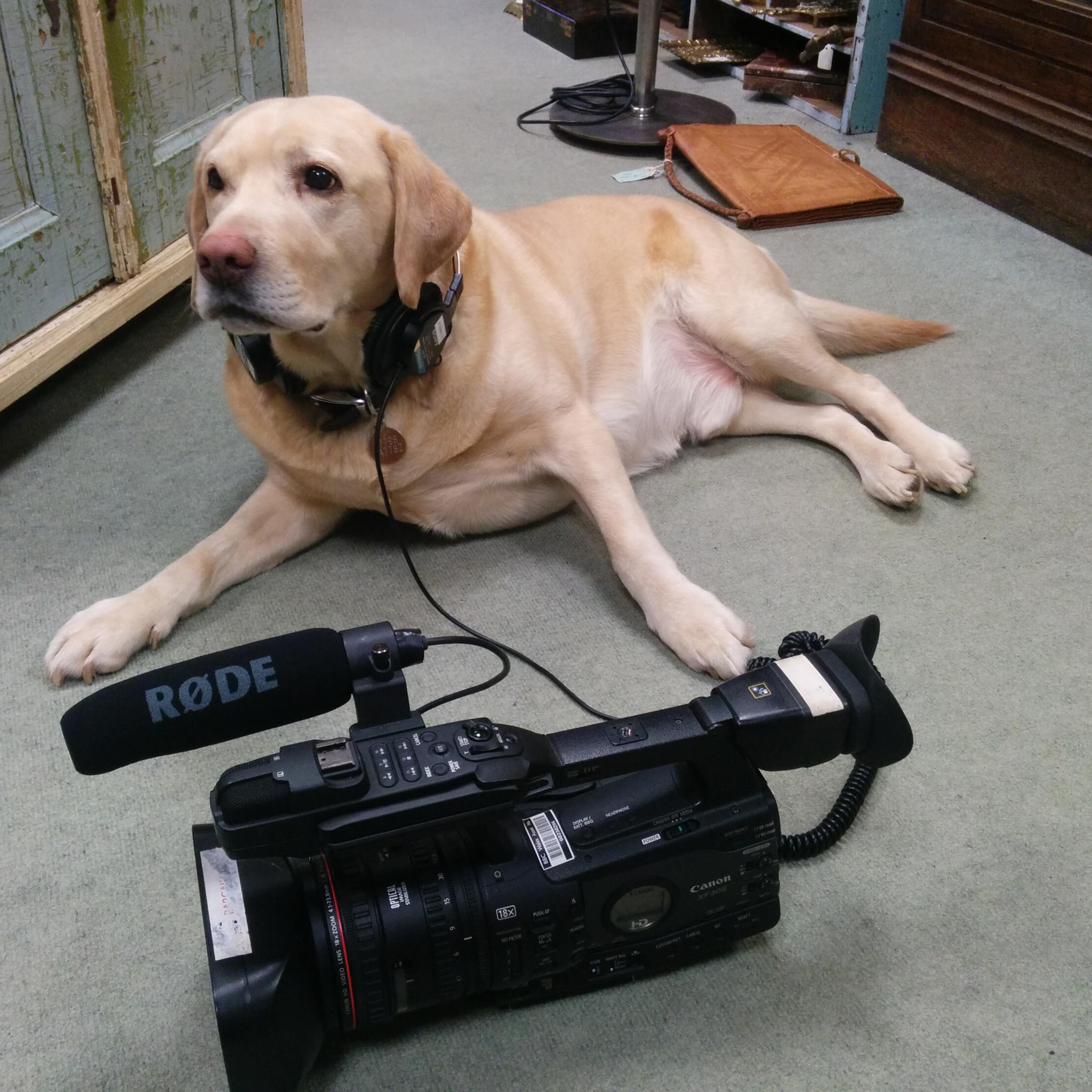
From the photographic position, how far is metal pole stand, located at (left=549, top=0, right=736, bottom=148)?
2885 millimetres

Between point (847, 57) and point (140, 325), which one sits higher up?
point (847, 57)

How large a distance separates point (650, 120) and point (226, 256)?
220cm

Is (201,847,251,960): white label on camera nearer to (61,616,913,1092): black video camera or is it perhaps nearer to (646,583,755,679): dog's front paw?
(61,616,913,1092): black video camera

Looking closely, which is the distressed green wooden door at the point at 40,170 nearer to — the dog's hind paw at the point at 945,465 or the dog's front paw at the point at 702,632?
the dog's front paw at the point at 702,632

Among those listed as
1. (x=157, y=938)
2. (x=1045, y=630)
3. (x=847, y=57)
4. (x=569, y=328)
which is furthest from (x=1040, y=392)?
(x=847, y=57)

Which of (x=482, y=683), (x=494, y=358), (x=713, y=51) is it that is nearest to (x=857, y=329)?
(x=494, y=358)

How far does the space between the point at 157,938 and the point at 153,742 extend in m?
0.41

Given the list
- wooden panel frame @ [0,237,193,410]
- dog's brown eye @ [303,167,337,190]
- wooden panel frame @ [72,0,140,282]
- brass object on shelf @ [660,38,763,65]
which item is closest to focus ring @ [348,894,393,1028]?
dog's brown eye @ [303,167,337,190]

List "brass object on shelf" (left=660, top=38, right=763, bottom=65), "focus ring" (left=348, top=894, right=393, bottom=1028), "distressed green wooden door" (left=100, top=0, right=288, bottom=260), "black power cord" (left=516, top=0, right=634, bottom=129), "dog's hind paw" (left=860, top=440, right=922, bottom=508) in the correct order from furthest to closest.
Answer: "brass object on shelf" (left=660, top=38, right=763, bottom=65), "black power cord" (left=516, top=0, right=634, bottom=129), "distressed green wooden door" (left=100, top=0, right=288, bottom=260), "dog's hind paw" (left=860, top=440, right=922, bottom=508), "focus ring" (left=348, top=894, right=393, bottom=1028)

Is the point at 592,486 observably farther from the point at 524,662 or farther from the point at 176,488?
the point at 176,488

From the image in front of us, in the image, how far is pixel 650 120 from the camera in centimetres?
300

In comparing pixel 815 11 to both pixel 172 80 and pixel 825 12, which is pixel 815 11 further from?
pixel 172 80

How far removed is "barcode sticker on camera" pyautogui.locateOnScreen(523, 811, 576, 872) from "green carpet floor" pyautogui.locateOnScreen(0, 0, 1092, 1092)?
0.61 ft

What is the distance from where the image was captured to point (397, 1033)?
91 centimetres
